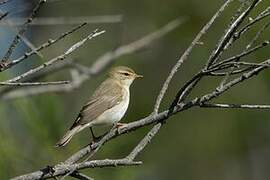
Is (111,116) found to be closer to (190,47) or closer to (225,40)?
(190,47)

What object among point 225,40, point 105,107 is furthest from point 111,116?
point 225,40

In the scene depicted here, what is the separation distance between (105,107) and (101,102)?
4.6 inches

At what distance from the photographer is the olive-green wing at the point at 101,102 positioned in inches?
225

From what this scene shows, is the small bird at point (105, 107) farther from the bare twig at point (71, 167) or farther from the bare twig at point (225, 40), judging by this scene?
the bare twig at point (225, 40)

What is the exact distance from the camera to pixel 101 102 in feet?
20.1

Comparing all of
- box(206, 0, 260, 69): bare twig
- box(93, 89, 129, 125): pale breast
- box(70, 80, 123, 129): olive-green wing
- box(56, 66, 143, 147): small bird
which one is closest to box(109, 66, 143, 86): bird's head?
box(56, 66, 143, 147): small bird

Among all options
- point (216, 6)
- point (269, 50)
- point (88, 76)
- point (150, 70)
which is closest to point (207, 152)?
point (150, 70)

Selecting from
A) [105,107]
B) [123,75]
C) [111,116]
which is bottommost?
[111,116]

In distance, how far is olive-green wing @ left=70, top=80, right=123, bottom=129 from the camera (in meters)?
5.71

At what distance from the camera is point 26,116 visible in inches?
241

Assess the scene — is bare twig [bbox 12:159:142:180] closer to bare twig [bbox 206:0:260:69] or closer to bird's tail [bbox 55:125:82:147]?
bare twig [bbox 206:0:260:69]

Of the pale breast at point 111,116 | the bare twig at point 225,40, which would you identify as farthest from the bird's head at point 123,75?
the bare twig at point 225,40

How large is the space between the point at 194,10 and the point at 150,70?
1318mm

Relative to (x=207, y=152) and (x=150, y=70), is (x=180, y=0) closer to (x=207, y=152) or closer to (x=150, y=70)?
(x=150, y=70)
